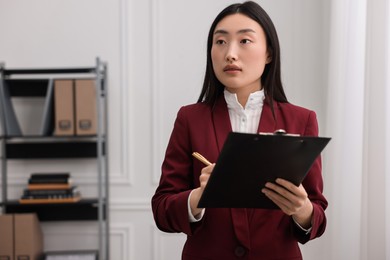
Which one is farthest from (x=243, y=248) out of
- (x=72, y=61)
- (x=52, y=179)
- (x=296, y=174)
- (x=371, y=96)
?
(x=72, y=61)

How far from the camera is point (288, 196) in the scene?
1.07 meters

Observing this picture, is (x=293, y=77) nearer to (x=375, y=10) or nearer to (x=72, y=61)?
(x=375, y=10)

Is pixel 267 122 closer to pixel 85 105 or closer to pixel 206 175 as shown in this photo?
pixel 206 175

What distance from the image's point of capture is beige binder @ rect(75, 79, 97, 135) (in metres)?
3.13

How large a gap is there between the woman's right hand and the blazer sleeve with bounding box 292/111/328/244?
0.23m

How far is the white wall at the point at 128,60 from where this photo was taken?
133 inches

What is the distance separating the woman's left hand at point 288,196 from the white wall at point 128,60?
2.31m

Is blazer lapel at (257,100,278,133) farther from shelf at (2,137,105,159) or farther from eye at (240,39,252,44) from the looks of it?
shelf at (2,137,105,159)

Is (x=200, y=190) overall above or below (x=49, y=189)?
above

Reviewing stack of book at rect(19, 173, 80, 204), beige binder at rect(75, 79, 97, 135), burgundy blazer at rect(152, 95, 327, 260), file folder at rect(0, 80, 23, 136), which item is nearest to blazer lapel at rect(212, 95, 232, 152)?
burgundy blazer at rect(152, 95, 327, 260)

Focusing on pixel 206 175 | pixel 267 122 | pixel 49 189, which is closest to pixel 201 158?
pixel 206 175

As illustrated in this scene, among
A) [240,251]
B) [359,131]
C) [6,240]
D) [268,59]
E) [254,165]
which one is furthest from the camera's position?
[6,240]

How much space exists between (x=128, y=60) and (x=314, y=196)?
2365 mm

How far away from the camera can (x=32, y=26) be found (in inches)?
134
